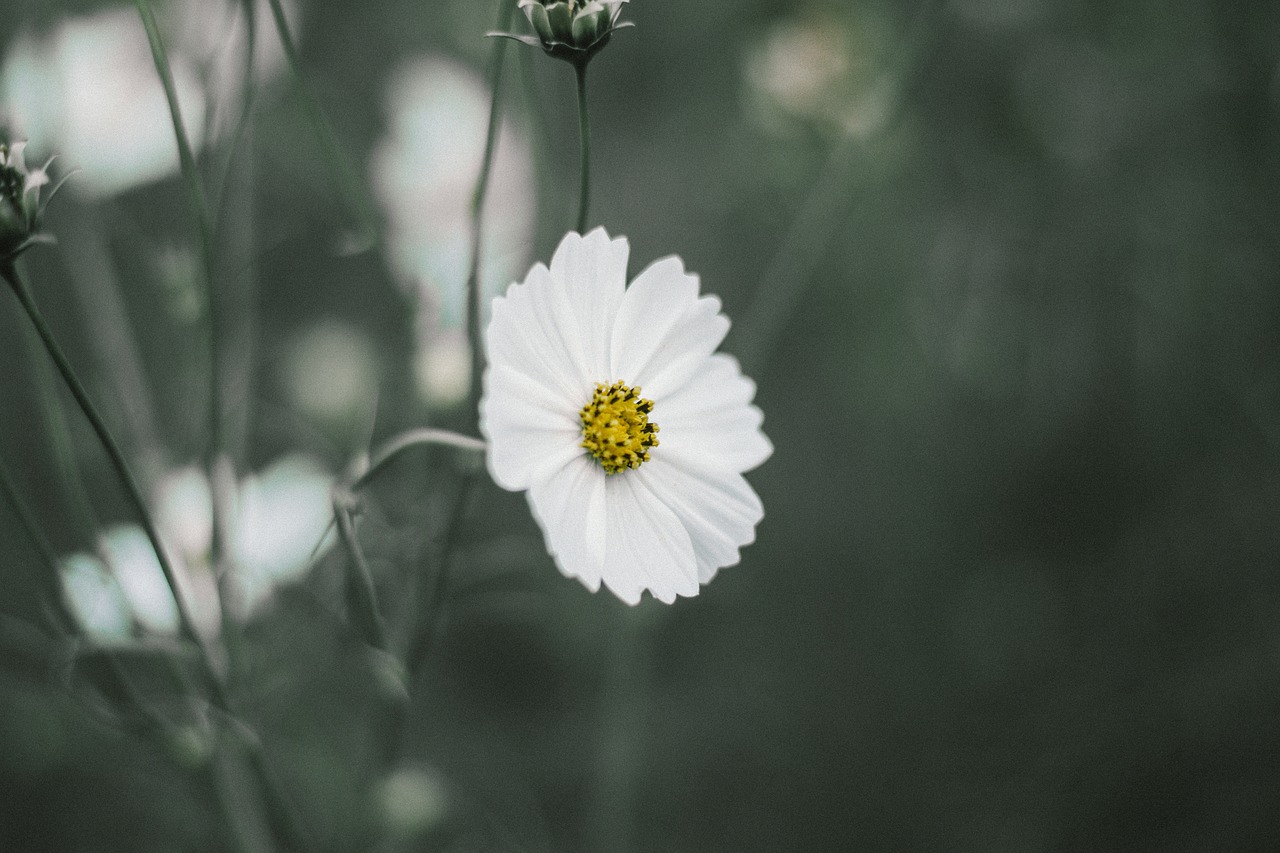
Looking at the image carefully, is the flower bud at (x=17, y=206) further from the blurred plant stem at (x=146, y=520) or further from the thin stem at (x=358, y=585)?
the thin stem at (x=358, y=585)

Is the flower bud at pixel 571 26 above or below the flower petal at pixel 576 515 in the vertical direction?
above

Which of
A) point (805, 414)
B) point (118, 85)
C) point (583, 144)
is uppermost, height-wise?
point (805, 414)

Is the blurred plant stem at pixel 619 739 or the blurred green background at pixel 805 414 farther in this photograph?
the blurred green background at pixel 805 414

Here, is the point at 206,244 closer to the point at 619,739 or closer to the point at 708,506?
the point at 708,506

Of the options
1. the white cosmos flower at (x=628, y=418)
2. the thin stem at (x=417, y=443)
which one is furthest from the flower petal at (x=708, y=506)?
the thin stem at (x=417, y=443)

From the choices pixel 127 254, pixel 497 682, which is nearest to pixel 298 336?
pixel 127 254

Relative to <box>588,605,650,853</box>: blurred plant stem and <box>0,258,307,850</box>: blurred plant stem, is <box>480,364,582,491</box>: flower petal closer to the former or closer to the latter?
<box>0,258,307,850</box>: blurred plant stem

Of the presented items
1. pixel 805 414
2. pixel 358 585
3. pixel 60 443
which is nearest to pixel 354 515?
pixel 358 585
